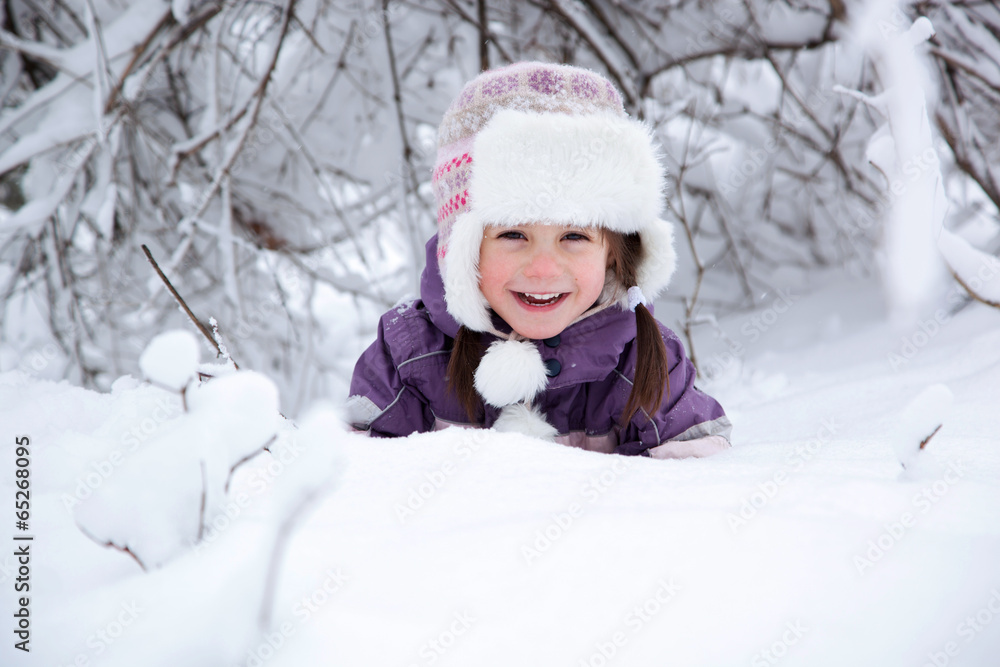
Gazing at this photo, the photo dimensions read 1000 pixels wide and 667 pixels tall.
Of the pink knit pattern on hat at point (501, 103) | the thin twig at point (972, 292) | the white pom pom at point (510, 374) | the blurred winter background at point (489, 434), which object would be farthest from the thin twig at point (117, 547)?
the thin twig at point (972, 292)

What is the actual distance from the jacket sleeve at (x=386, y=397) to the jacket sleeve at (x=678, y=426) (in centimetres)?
51

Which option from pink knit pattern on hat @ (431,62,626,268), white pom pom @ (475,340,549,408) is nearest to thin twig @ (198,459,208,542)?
white pom pom @ (475,340,549,408)

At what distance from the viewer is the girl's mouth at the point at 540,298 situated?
145 cm

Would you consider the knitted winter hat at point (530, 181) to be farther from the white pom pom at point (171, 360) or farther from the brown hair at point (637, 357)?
the white pom pom at point (171, 360)

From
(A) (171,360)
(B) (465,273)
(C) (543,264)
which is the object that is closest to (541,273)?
(C) (543,264)

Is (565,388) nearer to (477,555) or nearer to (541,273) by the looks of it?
(541,273)

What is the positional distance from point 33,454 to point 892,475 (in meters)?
1.04

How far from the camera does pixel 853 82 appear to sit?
2.66 metres

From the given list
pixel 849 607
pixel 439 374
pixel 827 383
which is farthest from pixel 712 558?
pixel 827 383

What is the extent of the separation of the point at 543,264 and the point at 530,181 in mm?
171

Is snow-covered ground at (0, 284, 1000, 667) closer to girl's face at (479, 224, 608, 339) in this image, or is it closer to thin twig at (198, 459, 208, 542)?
thin twig at (198, 459, 208, 542)

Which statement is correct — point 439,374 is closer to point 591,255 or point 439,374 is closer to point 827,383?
point 591,255

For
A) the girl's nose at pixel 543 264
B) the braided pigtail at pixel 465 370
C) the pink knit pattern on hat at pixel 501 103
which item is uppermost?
the pink knit pattern on hat at pixel 501 103

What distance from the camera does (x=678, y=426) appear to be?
5.02 feet
